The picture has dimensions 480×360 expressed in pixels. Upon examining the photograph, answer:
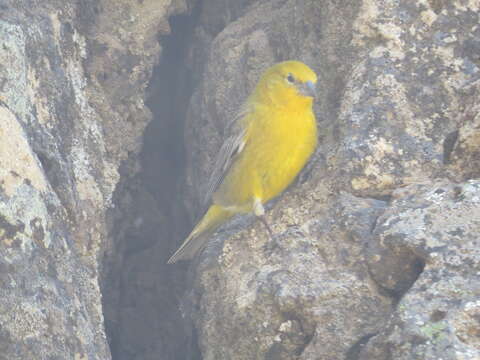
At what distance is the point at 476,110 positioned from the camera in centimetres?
381

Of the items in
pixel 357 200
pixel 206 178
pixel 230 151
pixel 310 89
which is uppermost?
pixel 310 89

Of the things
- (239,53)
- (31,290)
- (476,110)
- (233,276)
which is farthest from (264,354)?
(239,53)

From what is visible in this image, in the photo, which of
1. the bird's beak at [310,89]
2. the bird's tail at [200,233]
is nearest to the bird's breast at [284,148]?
the bird's beak at [310,89]

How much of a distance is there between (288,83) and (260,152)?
558 millimetres

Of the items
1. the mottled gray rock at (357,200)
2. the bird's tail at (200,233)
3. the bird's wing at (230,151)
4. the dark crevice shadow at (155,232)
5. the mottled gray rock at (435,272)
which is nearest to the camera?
the mottled gray rock at (435,272)

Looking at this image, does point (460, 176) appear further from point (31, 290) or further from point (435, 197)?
point (31, 290)

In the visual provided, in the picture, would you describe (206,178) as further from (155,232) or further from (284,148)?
(284,148)

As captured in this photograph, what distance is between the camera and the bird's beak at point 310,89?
489 centimetres

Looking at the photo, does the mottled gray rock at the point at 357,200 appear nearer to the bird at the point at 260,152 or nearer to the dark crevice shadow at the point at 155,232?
the bird at the point at 260,152

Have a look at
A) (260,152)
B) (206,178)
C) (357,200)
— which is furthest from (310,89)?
(206,178)

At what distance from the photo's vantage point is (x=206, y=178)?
5730 mm

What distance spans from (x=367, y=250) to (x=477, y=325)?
2.95 ft

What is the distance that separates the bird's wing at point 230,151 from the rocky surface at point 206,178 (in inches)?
11.7

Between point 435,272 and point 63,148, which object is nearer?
point 435,272
